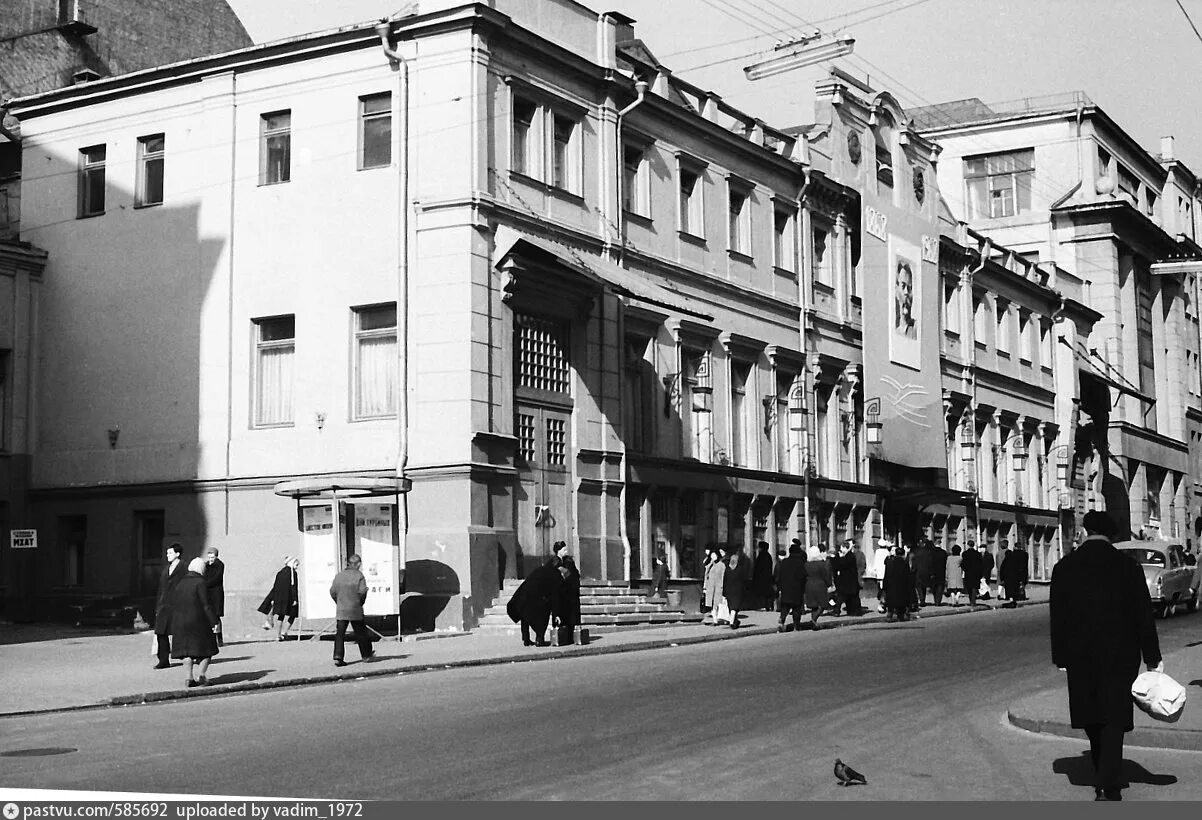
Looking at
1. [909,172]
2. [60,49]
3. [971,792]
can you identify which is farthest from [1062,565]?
[909,172]

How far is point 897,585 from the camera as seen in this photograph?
34875 millimetres

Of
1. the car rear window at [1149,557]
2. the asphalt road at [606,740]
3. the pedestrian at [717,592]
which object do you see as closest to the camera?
the asphalt road at [606,740]

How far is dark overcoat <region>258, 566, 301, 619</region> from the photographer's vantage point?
29516mm

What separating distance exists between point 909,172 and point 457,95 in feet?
81.5

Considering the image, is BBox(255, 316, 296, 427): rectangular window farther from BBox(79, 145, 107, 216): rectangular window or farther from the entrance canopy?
BBox(79, 145, 107, 216): rectangular window

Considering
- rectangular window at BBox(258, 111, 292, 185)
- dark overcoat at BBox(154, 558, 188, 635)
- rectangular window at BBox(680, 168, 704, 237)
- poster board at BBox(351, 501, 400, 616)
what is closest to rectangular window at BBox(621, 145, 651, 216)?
rectangular window at BBox(680, 168, 704, 237)

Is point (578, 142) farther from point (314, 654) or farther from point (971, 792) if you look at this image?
point (971, 792)

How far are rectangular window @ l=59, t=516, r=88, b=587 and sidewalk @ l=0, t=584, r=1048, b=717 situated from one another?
88.4 inches

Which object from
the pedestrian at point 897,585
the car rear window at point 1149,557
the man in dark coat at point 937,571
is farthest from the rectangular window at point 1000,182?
the pedestrian at point 897,585

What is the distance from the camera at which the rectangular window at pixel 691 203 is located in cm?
3994

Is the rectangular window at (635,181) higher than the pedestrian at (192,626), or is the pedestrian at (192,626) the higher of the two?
the rectangular window at (635,181)

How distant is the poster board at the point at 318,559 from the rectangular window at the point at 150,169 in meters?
11.2

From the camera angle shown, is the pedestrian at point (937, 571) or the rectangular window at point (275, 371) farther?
the pedestrian at point (937, 571)

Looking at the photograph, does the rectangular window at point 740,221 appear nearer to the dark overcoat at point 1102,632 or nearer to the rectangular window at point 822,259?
the rectangular window at point 822,259
